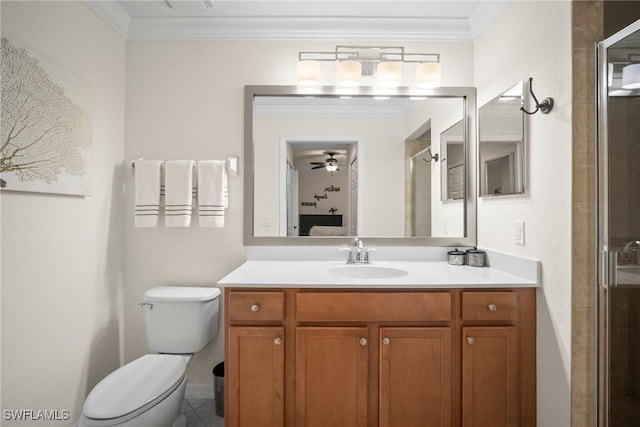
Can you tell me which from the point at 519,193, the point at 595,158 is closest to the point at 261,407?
the point at 519,193

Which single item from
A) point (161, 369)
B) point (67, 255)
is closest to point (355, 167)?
point (161, 369)

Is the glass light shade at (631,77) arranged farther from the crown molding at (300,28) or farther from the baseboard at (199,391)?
the baseboard at (199,391)

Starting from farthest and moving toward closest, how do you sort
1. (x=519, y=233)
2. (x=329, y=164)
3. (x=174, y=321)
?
(x=329, y=164), (x=174, y=321), (x=519, y=233)

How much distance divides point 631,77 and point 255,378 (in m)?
1.94

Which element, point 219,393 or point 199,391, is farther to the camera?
point 199,391

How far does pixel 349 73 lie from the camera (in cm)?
187

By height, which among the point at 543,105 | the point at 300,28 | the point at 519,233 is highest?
the point at 300,28

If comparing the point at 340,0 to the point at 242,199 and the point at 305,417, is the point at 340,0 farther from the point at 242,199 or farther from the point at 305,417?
the point at 305,417

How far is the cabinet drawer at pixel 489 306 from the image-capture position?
56.3 inches

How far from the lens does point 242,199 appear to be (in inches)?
79.0

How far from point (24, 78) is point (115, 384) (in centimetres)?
140

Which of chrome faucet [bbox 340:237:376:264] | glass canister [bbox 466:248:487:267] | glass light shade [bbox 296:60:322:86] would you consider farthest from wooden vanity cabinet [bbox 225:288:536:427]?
glass light shade [bbox 296:60:322:86]

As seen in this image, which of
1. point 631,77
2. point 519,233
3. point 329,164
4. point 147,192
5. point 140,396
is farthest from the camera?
point 329,164

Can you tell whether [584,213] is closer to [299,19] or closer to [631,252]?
[631,252]
